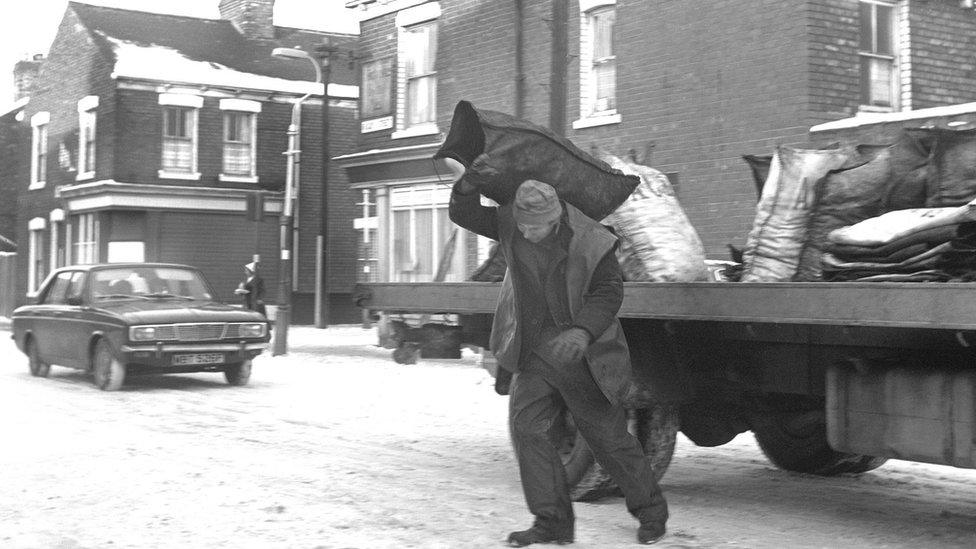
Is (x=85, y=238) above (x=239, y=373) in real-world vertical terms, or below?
above

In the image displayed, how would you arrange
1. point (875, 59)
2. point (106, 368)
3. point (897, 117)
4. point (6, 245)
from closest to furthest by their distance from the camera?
point (106, 368) < point (897, 117) < point (875, 59) < point (6, 245)

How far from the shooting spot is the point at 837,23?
642 inches

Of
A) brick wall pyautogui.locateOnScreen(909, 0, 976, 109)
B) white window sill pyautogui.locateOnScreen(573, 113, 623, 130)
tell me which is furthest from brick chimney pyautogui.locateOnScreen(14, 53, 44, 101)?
brick wall pyautogui.locateOnScreen(909, 0, 976, 109)

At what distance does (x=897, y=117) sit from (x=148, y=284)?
9.15 metres

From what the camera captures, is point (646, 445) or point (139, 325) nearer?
point (646, 445)

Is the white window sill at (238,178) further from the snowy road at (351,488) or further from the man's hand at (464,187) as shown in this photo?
the man's hand at (464,187)

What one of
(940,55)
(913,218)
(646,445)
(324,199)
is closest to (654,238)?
(646,445)

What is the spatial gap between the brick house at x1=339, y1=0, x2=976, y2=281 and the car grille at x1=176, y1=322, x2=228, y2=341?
4529mm

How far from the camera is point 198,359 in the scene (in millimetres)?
14320

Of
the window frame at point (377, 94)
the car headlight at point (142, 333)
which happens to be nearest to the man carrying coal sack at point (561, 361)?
the car headlight at point (142, 333)

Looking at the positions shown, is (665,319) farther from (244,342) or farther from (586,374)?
(244,342)

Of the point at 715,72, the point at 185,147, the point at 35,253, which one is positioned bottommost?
the point at 35,253

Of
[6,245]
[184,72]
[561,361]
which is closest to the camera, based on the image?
[561,361]

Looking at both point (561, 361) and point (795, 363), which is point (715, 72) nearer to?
point (795, 363)
